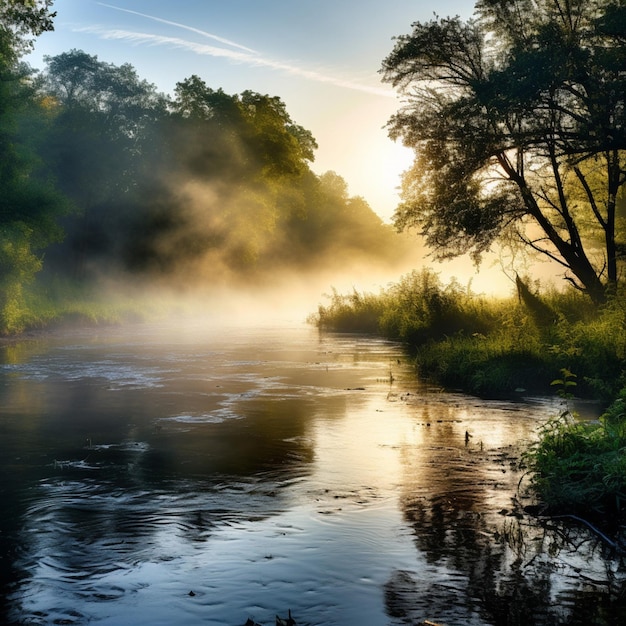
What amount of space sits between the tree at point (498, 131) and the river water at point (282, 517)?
8.50 metres

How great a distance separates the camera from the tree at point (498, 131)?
2158 centimetres

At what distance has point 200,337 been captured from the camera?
128ft

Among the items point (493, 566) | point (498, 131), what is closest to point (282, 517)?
point (493, 566)

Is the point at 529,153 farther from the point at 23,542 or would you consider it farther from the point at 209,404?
the point at 23,542

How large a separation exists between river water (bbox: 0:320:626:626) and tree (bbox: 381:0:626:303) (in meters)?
8.50

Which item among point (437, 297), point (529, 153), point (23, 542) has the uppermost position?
point (529, 153)

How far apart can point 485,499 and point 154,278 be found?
199ft

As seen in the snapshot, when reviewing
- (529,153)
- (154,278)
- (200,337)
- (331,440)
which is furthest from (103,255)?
(331,440)

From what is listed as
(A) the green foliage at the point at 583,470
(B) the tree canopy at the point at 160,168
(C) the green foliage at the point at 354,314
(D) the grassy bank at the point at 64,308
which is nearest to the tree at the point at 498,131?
(A) the green foliage at the point at 583,470

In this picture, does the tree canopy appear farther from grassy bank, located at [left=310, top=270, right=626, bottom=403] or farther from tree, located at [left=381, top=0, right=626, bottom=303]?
tree, located at [left=381, top=0, right=626, bottom=303]

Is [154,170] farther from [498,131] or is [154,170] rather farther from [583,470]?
[583,470]

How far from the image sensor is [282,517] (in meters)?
8.47

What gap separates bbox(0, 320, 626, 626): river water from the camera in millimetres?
6125

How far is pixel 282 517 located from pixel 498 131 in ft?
58.0
